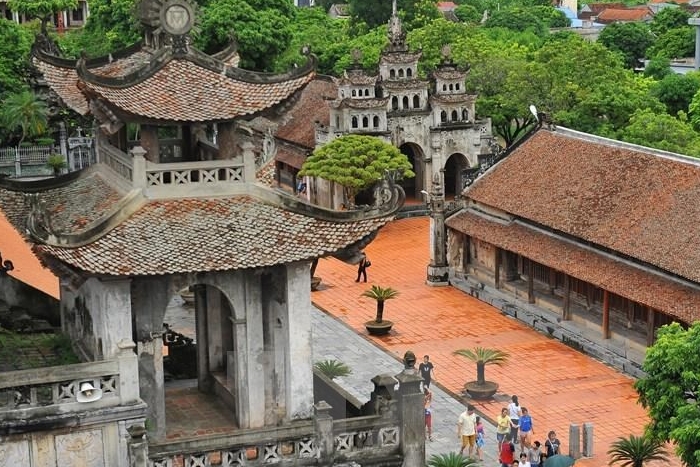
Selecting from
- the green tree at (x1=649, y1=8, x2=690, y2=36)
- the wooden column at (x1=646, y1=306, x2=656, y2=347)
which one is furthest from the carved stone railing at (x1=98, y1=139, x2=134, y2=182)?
the green tree at (x1=649, y1=8, x2=690, y2=36)

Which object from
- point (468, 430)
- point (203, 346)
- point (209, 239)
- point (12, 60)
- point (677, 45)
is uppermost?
point (209, 239)

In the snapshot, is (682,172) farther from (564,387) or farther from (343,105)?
(343,105)

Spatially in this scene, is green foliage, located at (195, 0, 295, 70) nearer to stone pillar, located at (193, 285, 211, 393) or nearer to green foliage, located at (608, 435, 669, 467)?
green foliage, located at (608, 435, 669, 467)

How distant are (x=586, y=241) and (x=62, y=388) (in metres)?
26.5

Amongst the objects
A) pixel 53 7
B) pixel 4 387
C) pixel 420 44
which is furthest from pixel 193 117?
pixel 53 7

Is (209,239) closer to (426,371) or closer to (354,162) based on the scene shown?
(426,371)

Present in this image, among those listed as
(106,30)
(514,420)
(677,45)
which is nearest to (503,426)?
(514,420)

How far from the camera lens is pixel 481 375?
4422 centimetres

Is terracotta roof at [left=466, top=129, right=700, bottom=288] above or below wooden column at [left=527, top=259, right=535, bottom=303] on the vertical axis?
above

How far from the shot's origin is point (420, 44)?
291 ft

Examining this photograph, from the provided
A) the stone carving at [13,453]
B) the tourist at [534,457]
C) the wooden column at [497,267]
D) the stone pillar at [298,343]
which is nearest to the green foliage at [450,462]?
the tourist at [534,457]

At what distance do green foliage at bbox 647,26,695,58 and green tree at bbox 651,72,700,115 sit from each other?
93.8ft

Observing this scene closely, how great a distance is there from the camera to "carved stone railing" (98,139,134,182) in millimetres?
28087

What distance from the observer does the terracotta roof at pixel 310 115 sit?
7475cm
